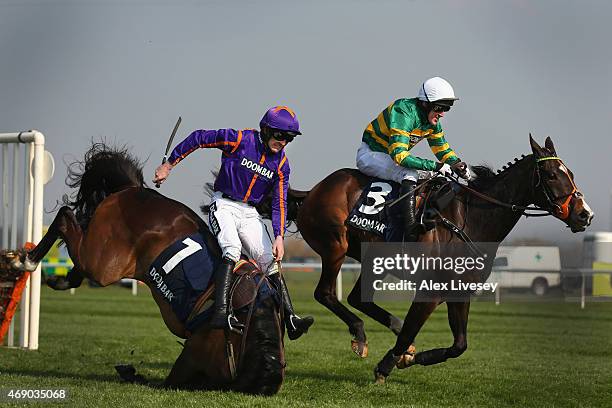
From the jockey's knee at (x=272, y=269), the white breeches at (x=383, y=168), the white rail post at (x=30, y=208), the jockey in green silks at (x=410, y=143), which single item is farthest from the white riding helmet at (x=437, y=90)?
the white rail post at (x=30, y=208)

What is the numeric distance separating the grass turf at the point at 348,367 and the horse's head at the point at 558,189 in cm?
141

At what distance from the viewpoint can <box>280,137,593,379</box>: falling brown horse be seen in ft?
25.4

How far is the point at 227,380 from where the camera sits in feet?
21.6

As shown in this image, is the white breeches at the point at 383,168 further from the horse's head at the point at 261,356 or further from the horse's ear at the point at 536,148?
the horse's head at the point at 261,356

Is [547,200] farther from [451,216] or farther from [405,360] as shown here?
[405,360]

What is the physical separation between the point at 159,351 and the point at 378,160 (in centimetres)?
347

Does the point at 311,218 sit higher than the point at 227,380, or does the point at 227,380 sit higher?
the point at 311,218

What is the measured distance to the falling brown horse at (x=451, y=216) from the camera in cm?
775

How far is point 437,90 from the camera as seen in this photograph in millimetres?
8008

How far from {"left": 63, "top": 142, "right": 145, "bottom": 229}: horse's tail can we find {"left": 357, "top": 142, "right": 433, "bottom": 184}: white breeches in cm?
202

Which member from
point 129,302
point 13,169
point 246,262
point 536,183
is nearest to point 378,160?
point 536,183

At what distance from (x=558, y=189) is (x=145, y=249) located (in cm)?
341

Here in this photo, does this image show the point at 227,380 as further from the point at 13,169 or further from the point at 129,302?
the point at 129,302

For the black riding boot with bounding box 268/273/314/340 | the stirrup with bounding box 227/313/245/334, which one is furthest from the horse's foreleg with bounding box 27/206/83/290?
the black riding boot with bounding box 268/273/314/340
